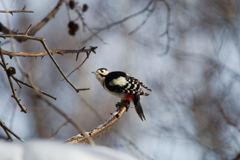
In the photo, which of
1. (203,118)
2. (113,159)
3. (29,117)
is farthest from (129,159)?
(29,117)

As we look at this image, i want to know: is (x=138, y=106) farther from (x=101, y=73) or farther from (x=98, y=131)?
(x=98, y=131)

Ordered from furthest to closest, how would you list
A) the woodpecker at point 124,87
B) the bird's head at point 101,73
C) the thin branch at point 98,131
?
the bird's head at point 101,73
the woodpecker at point 124,87
the thin branch at point 98,131

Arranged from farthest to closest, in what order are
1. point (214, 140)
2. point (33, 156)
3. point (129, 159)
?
1. point (214, 140)
2. point (129, 159)
3. point (33, 156)

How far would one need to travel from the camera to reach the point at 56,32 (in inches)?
320

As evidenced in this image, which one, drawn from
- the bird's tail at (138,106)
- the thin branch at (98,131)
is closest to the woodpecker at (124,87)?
the bird's tail at (138,106)

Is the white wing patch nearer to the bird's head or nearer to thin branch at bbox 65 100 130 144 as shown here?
the bird's head

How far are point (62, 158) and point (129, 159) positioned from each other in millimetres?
270

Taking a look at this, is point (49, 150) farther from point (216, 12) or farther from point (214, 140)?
point (216, 12)

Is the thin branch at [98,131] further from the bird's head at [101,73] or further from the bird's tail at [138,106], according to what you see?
the bird's head at [101,73]

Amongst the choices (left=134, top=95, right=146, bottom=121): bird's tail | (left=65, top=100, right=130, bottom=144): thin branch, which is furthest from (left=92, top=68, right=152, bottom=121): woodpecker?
(left=65, top=100, right=130, bottom=144): thin branch

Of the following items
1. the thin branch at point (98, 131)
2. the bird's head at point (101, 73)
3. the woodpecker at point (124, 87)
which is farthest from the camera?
the bird's head at point (101, 73)

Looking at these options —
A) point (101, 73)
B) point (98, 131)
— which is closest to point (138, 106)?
point (101, 73)

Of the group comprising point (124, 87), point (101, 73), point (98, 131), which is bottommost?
point (98, 131)

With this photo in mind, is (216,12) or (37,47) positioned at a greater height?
(216,12)
